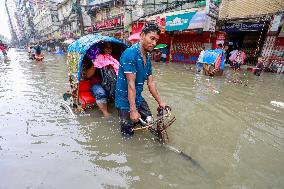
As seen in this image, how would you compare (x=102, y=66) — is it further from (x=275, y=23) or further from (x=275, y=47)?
(x=275, y=47)

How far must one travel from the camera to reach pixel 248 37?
49.3ft

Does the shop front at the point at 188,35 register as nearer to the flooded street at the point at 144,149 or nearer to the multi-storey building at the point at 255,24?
the multi-storey building at the point at 255,24

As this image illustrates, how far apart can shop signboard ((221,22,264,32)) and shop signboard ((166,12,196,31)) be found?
259cm

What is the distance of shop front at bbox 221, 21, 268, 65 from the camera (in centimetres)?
1288

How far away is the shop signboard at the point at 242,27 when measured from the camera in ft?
41.7

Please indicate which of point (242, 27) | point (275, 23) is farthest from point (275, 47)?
point (242, 27)

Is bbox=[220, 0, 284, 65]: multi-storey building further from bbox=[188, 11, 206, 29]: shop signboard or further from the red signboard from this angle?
the red signboard

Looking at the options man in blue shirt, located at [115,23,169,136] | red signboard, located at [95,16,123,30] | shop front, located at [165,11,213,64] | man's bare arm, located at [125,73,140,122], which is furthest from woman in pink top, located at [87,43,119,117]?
red signboard, located at [95,16,123,30]

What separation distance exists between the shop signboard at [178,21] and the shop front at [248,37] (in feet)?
8.50

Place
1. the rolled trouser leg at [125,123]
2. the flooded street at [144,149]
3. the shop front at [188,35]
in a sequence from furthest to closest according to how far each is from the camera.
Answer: the shop front at [188,35]
the rolled trouser leg at [125,123]
the flooded street at [144,149]

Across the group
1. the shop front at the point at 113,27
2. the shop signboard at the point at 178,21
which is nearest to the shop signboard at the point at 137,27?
the shop front at the point at 113,27

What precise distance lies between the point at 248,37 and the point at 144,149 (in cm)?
1484

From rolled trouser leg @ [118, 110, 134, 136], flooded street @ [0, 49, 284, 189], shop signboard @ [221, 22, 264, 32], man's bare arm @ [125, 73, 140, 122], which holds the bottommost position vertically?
flooded street @ [0, 49, 284, 189]

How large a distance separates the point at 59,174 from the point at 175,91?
5.48 meters
